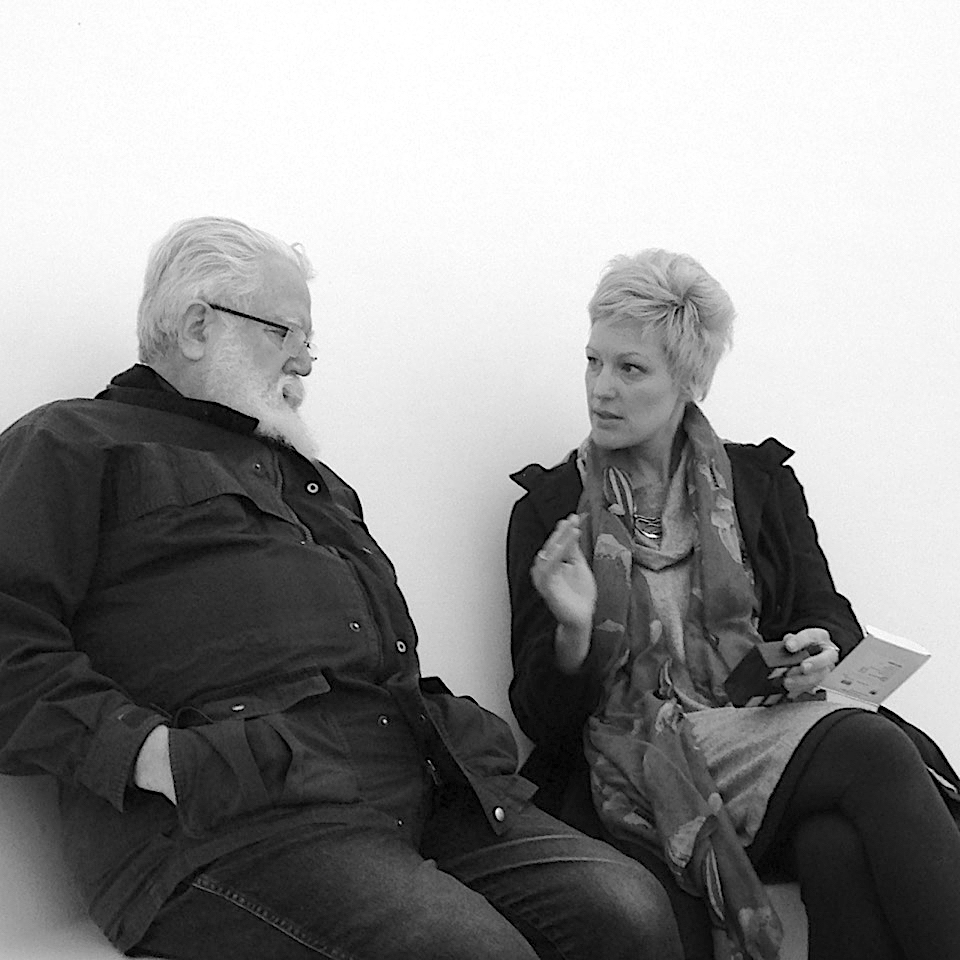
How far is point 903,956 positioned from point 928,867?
0.44 feet

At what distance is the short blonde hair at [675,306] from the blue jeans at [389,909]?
3.24 ft

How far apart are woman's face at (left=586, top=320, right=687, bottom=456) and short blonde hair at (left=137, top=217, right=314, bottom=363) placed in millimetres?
667

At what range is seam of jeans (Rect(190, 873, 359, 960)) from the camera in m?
1.85

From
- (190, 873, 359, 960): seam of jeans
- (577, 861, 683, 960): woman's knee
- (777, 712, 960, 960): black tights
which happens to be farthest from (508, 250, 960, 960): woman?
(190, 873, 359, 960): seam of jeans

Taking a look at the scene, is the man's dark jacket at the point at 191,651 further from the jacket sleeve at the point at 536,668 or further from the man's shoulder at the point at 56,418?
the jacket sleeve at the point at 536,668

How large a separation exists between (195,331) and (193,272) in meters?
0.08

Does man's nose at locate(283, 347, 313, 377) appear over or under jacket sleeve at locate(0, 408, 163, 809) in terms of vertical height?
over

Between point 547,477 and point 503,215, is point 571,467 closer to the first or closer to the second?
point 547,477

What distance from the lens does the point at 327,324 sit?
279 cm

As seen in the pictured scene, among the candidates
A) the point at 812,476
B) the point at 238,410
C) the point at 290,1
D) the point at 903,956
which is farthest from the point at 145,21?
the point at 903,956

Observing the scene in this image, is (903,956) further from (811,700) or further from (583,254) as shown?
(583,254)

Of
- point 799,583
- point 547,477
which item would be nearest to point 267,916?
point 547,477

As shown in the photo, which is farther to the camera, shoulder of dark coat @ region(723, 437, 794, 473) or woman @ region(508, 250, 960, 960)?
shoulder of dark coat @ region(723, 437, 794, 473)

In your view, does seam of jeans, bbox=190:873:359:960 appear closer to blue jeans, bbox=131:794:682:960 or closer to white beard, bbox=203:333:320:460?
blue jeans, bbox=131:794:682:960
